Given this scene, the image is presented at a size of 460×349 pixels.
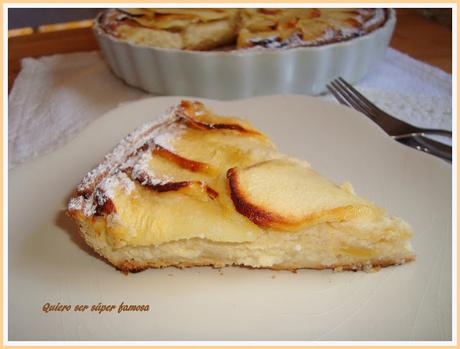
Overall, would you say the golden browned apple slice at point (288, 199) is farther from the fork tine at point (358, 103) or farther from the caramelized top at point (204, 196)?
the fork tine at point (358, 103)

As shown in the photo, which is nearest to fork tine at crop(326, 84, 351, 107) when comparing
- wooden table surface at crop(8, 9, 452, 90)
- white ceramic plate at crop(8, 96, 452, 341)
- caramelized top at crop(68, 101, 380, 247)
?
white ceramic plate at crop(8, 96, 452, 341)

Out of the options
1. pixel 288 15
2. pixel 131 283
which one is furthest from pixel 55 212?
pixel 288 15

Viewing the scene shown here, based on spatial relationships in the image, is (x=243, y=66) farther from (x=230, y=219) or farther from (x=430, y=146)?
(x=230, y=219)

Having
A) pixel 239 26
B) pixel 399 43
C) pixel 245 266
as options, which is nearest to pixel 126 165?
pixel 245 266

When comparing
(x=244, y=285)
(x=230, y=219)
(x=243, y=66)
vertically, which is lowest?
(x=244, y=285)

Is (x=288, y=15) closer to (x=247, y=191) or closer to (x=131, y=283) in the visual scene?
(x=247, y=191)
